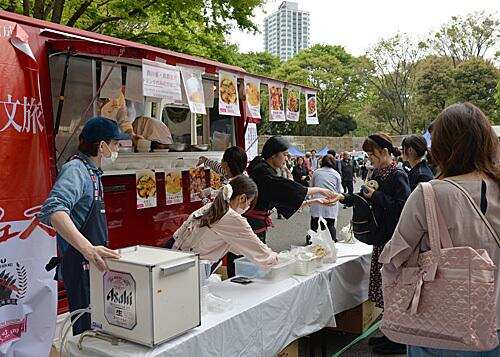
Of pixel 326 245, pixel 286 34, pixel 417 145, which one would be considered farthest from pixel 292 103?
pixel 286 34

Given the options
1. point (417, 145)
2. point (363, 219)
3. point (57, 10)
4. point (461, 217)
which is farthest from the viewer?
point (57, 10)

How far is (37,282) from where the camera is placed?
340 cm

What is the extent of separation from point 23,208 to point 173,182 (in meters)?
1.93

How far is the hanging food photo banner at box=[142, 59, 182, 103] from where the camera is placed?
3654mm

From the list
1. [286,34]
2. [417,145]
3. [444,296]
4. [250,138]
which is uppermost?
[286,34]

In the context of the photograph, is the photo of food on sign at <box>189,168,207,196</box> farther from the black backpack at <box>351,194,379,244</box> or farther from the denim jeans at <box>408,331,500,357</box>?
the denim jeans at <box>408,331,500,357</box>

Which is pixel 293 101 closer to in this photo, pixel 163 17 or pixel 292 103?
pixel 292 103

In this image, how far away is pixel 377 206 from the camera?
3582 mm

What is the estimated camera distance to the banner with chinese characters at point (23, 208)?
10.6ft

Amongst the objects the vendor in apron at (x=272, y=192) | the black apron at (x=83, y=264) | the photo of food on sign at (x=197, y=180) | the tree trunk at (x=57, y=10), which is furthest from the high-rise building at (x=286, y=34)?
the black apron at (x=83, y=264)

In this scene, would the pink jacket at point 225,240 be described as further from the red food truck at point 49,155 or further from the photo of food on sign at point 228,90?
the photo of food on sign at point 228,90

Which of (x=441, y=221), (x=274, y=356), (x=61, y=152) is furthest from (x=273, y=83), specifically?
(x=441, y=221)

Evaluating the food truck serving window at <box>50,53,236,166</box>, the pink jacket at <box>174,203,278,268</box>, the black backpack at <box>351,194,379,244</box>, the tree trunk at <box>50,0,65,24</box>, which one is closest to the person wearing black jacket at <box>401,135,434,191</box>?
the black backpack at <box>351,194,379,244</box>

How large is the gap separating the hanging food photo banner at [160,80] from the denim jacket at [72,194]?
1.06 m
